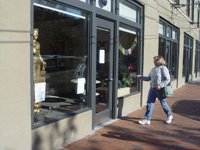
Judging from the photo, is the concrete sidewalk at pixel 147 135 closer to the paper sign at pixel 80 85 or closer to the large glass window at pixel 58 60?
the large glass window at pixel 58 60

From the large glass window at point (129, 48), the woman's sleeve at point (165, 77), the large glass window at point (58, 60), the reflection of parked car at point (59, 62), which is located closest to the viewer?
the large glass window at point (58, 60)

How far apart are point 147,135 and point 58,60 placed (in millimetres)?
2495

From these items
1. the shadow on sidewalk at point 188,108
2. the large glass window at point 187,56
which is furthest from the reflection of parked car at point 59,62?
the large glass window at point 187,56

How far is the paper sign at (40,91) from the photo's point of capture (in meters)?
5.70

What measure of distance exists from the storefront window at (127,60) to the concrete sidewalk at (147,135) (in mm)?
854

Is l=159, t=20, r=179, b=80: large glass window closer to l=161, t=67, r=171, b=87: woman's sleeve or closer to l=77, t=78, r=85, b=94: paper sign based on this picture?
l=161, t=67, r=171, b=87: woman's sleeve

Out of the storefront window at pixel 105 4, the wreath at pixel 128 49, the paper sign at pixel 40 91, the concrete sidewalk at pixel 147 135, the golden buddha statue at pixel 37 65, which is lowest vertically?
the concrete sidewalk at pixel 147 135

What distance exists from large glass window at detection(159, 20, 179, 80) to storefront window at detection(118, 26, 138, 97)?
11.2 feet

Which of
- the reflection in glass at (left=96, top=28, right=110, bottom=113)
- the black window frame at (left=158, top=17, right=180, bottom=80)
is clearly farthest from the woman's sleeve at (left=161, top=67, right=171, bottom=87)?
the black window frame at (left=158, top=17, right=180, bottom=80)

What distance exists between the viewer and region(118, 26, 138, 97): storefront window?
943 centimetres

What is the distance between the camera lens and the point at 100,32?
7957 mm

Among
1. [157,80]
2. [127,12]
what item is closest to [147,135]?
[157,80]
